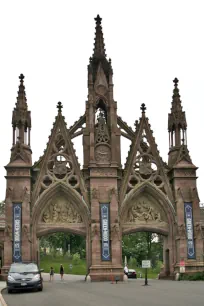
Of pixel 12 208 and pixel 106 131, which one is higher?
pixel 106 131

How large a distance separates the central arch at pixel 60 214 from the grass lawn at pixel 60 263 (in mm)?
28993

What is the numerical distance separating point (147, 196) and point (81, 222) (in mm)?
6430

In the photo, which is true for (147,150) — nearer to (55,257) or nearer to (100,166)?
(100,166)

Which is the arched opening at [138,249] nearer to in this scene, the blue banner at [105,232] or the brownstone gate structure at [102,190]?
the brownstone gate structure at [102,190]

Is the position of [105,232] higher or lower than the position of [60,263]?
higher

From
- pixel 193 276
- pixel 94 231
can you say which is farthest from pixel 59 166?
pixel 193 276

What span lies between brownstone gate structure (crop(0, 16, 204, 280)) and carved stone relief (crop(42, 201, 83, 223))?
0.09 metres

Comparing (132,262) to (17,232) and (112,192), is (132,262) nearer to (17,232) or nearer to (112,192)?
(112,192)

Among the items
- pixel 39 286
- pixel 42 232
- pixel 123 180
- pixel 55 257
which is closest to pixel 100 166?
pixel 123 180

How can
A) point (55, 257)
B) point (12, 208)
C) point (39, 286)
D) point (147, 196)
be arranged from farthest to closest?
point (55, 257), point (147, 196), point (12, 208), point (39, 286)

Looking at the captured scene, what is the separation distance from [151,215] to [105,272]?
6666mm

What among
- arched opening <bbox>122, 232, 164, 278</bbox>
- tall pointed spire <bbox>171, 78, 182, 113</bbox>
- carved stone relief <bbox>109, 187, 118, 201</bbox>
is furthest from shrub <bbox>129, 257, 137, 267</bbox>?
carved stone relief <bbox>109, 187, 118, 201</bbox>

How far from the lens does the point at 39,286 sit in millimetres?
27688

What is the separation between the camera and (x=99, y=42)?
164 ft
